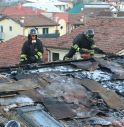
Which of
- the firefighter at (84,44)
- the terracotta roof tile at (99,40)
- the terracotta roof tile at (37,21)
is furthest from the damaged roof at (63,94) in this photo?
the terracotta roof tile at (37,21)

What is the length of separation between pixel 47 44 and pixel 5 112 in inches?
815

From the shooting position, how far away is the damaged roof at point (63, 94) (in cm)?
717

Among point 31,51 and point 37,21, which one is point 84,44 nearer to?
point 31,51

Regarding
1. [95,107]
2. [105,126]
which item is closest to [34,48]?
[95,107]

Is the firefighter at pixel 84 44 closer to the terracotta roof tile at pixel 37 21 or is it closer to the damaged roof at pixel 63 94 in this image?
the damaged roof at pixel 63 94

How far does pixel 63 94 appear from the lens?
8414 millimetres

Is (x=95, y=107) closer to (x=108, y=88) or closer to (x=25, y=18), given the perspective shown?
(x=108, y=88)

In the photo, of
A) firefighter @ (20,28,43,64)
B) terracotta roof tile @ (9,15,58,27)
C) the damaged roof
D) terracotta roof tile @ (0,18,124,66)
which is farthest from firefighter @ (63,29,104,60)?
terracotta roof tile @ (9,15,58,27)

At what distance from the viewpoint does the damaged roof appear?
7.17m

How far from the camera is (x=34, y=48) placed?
13039 millimetres

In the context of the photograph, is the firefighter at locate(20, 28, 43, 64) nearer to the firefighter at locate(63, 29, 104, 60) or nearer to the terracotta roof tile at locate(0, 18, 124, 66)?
the firefighter at locate(63, 29, 104, 60)

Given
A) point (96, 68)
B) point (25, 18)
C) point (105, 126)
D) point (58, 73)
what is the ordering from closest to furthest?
point (105, 126) → point (58, 73) → point (96, 68) → point (25, 18)

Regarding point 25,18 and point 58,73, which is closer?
point 58,73

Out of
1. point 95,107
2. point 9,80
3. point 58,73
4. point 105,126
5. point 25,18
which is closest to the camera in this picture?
point 105,126
